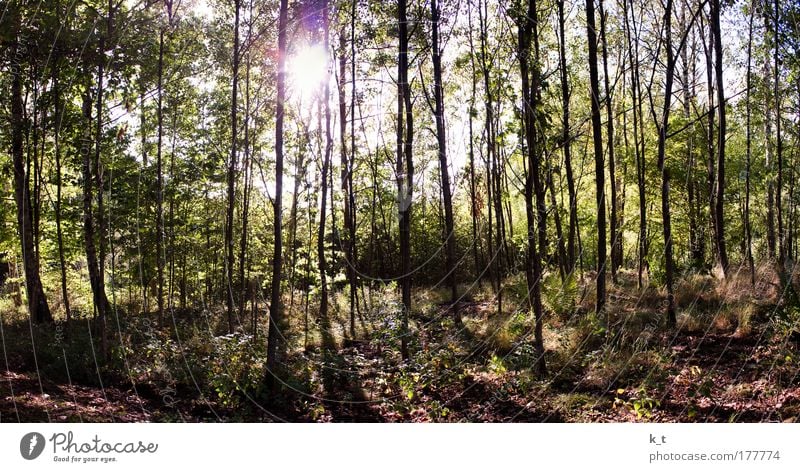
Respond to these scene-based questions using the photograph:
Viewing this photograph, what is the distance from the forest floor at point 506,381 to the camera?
4.57 m

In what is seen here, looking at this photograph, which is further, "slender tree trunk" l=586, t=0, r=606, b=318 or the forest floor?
"slender tree trunk" l=586, t=0, r=606, b=318

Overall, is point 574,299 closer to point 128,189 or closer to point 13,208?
point 128,189

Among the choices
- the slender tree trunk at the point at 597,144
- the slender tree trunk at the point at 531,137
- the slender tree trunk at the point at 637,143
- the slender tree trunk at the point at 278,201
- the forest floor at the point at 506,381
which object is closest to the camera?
the forest floor at the point at 506,381

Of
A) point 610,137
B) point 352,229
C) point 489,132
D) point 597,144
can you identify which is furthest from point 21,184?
point 610,137

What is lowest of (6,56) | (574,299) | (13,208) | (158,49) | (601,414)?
(601,414)

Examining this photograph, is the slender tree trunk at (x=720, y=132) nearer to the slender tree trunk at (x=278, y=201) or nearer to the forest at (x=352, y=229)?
the forest at (x=352, y=229)

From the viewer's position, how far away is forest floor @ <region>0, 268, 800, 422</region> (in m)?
4.57

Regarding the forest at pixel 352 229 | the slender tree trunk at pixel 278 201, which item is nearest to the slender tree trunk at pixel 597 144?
the forest at pixel 352 229

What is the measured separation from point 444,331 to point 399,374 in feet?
11.6

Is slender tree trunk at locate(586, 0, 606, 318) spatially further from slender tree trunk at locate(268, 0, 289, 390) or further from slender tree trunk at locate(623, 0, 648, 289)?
slender tree trunk at locate(268, 0, 289, 390)

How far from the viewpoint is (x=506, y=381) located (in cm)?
565

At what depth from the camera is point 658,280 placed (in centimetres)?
962

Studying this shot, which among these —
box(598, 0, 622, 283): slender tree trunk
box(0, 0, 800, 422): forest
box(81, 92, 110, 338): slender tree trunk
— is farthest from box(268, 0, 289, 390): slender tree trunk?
box(598, 0, 622, 283): slender tree trunk
